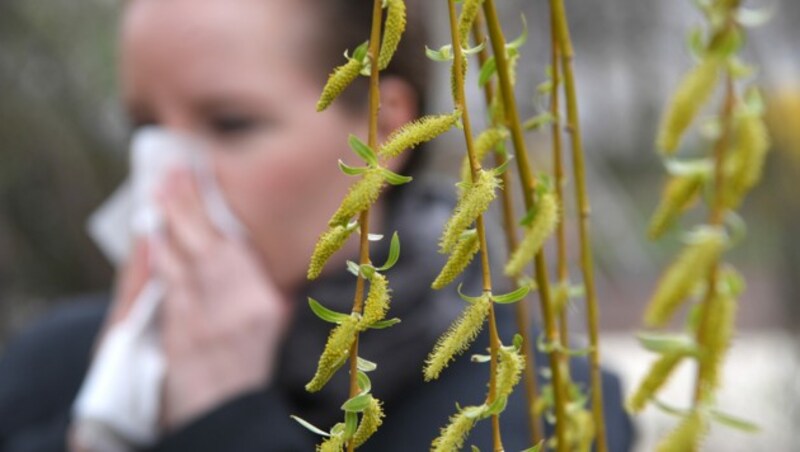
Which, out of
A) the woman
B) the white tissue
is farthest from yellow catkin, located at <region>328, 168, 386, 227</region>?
the white tissue

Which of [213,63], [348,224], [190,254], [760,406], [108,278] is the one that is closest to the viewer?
[348,224]

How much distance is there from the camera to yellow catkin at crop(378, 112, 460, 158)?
0.26 meters

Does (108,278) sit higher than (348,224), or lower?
lower

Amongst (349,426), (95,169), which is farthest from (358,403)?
(95,169)

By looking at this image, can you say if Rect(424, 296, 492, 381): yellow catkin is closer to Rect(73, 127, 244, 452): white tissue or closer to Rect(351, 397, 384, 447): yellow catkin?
Rect(351, 397, 384, 447): yellow catkin

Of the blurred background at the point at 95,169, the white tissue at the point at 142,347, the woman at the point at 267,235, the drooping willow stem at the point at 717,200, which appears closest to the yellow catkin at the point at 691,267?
the drooping willow stem at the point at 717,200

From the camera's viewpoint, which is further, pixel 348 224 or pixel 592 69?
pixel 592 69

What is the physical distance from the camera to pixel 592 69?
7.01 meters

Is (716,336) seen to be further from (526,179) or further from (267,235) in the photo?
(267,235)

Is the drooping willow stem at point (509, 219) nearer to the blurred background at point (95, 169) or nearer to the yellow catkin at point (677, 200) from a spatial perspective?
the yellow catkin at point (677, 200)

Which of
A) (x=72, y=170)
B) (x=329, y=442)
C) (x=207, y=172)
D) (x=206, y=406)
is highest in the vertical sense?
(x=329, y=442)

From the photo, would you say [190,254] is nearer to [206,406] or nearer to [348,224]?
[206,406]

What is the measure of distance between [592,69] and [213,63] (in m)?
6.20

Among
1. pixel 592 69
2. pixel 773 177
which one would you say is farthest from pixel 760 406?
pixel 592 69
